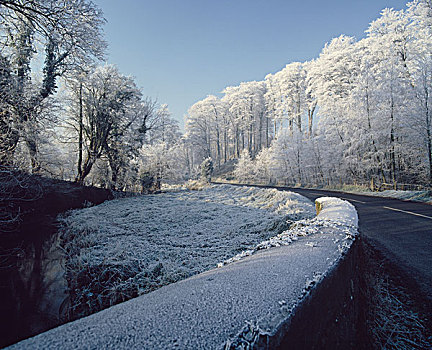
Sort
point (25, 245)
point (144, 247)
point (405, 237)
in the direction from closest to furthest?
1. point (405, 237)
2. point (144, 247)
3. point (25, 245)

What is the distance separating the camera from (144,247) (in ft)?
15.1

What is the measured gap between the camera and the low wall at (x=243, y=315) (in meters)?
0.82

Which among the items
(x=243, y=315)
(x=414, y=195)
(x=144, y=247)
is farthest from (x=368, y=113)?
(x=243, y=315)

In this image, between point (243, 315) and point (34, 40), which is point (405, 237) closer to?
point (243, 315)

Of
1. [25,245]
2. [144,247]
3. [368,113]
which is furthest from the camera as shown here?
[368,113]

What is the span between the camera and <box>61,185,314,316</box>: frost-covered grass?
10.1ft

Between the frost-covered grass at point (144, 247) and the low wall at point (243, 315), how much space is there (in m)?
1.98

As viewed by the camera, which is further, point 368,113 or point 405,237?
point 368,113

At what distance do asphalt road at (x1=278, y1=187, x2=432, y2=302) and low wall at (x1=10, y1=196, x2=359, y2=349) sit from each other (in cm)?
152

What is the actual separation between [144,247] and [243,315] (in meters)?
4.16

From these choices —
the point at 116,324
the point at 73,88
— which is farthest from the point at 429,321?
the point at 73,88

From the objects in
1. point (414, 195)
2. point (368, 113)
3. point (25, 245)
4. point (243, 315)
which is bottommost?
point (25, 245)

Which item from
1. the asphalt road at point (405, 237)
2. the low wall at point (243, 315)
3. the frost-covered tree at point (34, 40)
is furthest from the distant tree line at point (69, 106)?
the asphalt road at point (405, 237)

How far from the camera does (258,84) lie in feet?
122
